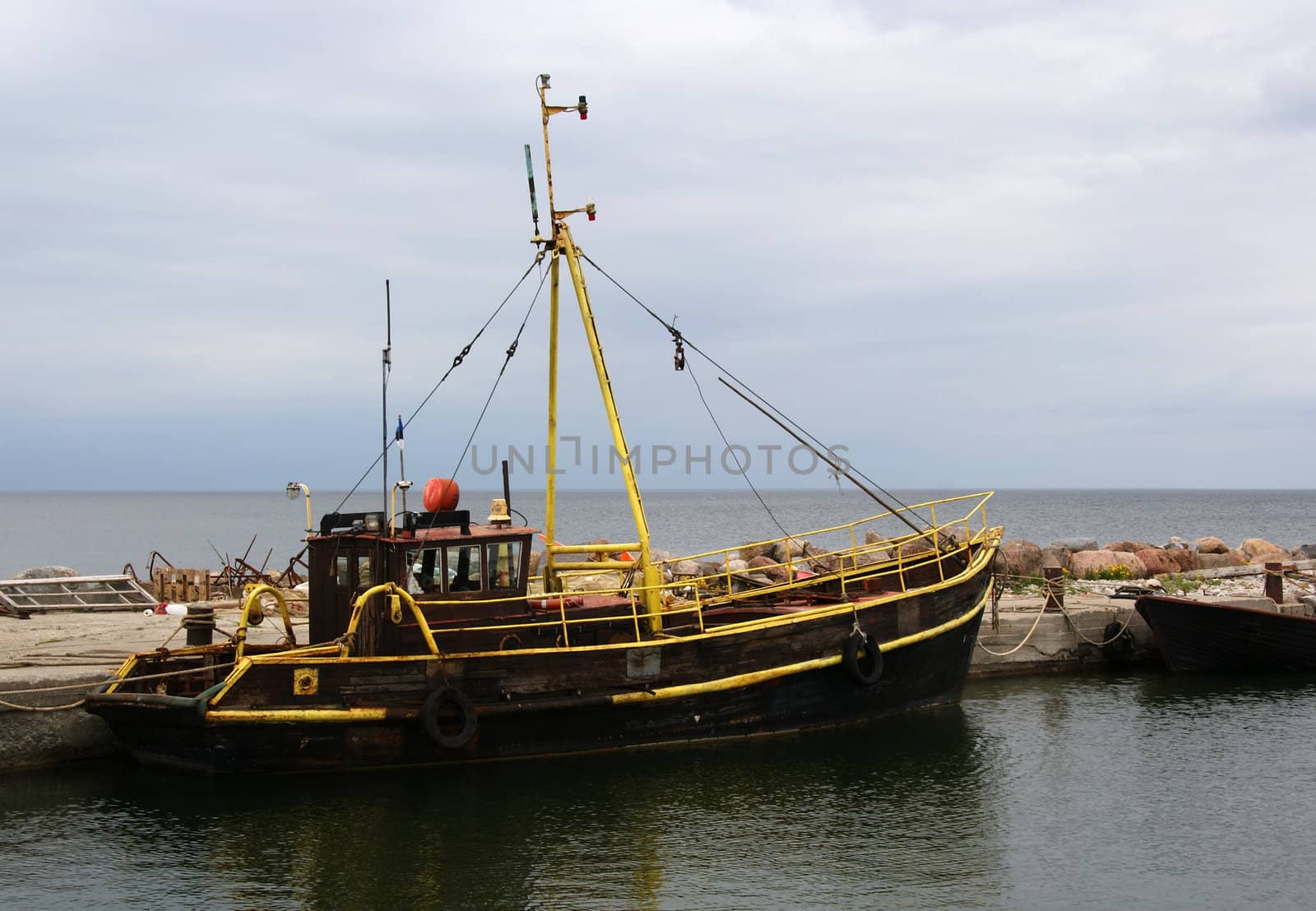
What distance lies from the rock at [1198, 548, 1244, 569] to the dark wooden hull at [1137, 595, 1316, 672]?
16297mm

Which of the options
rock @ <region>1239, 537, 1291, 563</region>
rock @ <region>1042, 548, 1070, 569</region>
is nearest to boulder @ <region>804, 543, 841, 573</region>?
rock @ <region>1042, 548, 1070, 569</region>

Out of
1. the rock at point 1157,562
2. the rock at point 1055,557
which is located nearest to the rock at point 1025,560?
the rock at point 1055,557

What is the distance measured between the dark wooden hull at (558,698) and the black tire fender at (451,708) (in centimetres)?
11

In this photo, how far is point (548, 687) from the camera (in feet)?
44.5

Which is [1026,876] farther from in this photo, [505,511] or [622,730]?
[505,511]

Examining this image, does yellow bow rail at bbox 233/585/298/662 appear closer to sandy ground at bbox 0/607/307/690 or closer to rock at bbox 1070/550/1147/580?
sandy ground at bbox 0/607/307/690

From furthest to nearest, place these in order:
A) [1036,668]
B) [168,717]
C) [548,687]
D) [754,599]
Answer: [1036,668]
[754,599]
[548,687]
[168,717]

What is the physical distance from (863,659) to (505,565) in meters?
5.11

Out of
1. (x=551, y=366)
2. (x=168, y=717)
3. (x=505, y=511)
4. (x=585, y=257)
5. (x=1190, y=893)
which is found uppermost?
(x=585, y=257)

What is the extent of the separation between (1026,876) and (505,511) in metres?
7.83

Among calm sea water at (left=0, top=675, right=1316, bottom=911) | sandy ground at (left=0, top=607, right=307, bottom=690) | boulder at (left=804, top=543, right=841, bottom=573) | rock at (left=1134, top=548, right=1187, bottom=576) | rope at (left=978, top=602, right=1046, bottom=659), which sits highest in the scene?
boulder at (left=804, top=543, right=841, bottom=573)

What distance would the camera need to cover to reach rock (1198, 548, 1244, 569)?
3547 cm

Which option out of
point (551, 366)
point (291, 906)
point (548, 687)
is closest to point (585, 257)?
point (551, 366)

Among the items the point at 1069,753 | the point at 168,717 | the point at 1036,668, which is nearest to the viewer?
the point at 168,717
